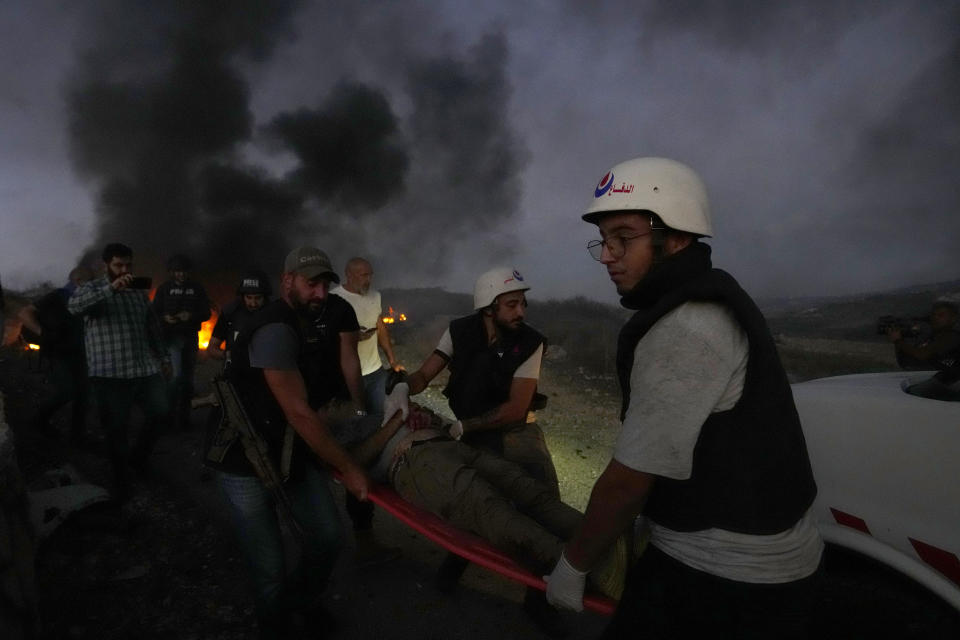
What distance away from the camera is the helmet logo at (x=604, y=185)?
170 cm

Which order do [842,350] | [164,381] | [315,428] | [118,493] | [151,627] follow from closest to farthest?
[315,428], [151,627], [118,493], [164,381], [842,350]

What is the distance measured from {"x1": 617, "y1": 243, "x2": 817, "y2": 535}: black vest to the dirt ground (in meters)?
0.87

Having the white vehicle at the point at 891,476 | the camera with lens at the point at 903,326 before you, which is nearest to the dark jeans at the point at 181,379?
the white vehicle at the point at 891,476

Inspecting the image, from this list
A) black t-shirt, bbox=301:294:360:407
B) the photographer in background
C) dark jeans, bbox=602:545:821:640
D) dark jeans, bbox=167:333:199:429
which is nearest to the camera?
dark jeans, bbox=602:545:821:640

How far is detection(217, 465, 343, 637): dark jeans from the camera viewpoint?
2551mm

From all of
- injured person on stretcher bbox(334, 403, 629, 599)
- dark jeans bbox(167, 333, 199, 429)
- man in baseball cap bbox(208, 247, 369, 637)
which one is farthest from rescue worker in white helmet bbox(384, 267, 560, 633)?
dark jeans bbox(167, 333, 199, 429)

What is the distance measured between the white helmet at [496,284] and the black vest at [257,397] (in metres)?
1.61

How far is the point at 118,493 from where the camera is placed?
4.27 m

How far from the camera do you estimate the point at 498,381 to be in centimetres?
370

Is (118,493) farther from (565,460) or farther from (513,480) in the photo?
(565,460)

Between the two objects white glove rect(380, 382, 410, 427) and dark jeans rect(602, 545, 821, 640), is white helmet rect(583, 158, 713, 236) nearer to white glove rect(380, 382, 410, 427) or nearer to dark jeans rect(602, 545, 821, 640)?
dark jeans rect(602, 545, 821, 640)

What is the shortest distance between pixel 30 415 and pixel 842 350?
18.6 meters

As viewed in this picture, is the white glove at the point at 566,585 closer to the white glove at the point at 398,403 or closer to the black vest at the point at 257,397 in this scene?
the black vest at the point at 257,397

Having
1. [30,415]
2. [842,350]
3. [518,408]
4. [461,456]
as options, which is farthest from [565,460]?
[842,350]
